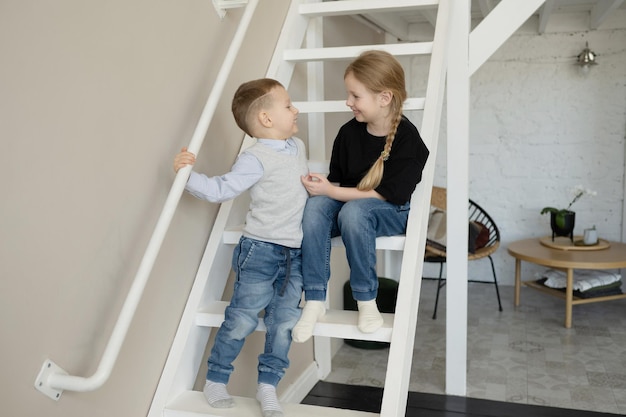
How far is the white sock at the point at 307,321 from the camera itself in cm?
172

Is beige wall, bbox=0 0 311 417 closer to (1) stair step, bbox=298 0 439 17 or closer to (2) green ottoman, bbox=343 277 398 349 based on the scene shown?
(1) stair step, bbox=298 0 439 17

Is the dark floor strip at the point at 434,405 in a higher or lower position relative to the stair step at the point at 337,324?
lower

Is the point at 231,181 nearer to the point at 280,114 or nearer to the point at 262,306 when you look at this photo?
the point at 280,114

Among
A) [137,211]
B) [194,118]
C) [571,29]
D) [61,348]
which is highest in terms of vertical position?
[571,29]

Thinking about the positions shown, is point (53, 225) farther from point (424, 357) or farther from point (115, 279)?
point (424, 357)

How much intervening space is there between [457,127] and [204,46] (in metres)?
1.43

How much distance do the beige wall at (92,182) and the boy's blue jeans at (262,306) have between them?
19cm

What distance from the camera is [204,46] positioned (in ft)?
6.48

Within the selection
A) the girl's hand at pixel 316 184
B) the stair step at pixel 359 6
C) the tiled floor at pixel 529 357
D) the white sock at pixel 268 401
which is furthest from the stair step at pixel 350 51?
the tiled floor at pixel 529 357

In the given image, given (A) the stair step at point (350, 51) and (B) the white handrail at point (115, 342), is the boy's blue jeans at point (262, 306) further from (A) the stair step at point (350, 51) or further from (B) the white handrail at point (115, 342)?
(A) the stair step at point (350, 51)

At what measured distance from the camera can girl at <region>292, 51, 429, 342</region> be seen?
5.90 feet

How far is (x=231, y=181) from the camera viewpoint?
5.66 feet

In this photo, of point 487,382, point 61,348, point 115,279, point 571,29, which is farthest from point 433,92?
point 571,29

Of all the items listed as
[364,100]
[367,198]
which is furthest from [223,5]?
[367,198]
